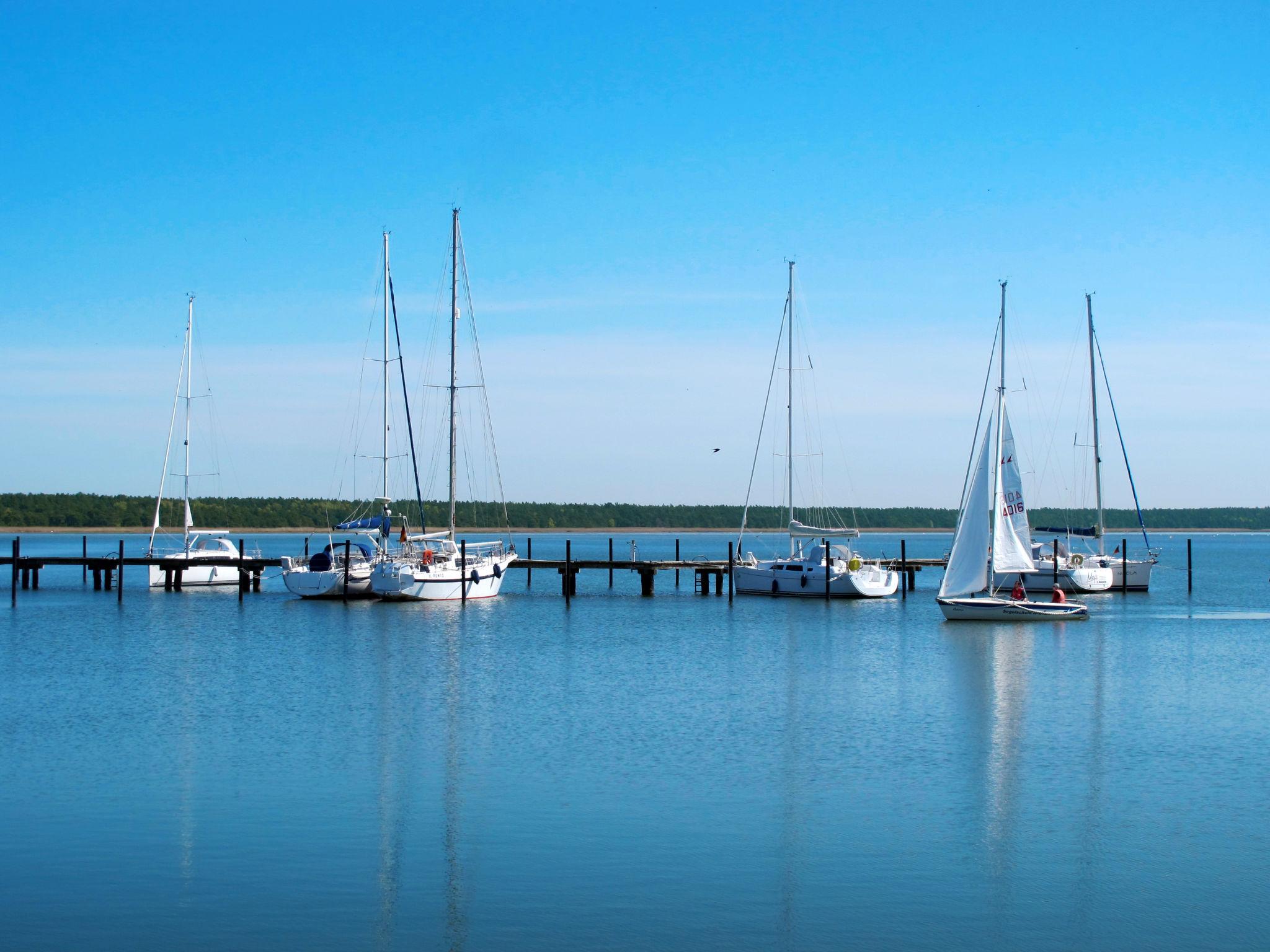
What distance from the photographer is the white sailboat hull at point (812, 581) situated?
213 feet

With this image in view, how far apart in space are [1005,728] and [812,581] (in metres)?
37.7

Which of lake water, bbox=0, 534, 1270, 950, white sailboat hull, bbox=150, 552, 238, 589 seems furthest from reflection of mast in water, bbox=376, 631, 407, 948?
white sailboat hull, bbox=150, 552, 238, 589

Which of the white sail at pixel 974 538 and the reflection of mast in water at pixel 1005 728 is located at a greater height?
the white sail at pixel 974 538

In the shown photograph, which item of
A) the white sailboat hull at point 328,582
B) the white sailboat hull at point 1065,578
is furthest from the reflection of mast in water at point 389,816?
the white sailboat hull at point 1065,578

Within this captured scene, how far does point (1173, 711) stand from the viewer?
30.0 meters

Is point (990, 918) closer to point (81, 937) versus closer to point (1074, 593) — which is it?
point (81, 937)

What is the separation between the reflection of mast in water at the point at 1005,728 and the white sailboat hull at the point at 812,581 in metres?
17.4

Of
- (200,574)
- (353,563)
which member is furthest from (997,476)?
(200,574)

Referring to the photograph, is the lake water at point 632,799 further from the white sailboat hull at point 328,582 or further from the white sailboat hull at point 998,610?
the white sailboat hull at point 328,582

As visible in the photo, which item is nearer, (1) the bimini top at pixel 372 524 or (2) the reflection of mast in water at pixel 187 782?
(2) the reflection of mast in water at pixel 187 782

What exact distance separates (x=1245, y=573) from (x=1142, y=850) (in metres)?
101

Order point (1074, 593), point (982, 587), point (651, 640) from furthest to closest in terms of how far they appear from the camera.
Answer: point (1074, 593), point (982, 587), point (651, 640)

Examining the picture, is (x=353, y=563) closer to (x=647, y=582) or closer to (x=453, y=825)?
(x=647, y=582)

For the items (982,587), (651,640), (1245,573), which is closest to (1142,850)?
(651,640)
